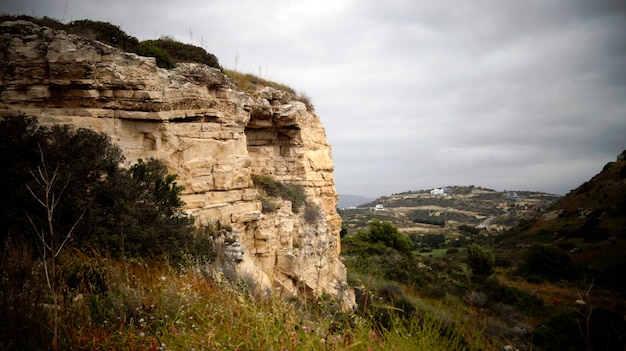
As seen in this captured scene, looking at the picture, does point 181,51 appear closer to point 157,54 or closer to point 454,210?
point 157,54

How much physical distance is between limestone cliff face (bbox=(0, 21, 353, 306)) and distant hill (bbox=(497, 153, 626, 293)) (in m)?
25.8

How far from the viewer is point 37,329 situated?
2.55 m

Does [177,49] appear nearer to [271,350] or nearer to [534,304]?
[271,350]

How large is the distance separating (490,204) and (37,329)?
130m

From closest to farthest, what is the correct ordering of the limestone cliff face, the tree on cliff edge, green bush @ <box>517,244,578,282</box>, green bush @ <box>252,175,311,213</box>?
the tree on cliff edge
the limestone cliff face
green bush @ <box>252,175,311,213</box>
green bush @ <box>517,244,578,282</box>

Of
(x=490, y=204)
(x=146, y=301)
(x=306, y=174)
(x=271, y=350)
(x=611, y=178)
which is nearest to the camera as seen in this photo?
(x=271, y=350)

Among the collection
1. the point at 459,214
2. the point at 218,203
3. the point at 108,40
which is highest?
the point at 108,40

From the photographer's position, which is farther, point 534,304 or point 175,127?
point 534,304

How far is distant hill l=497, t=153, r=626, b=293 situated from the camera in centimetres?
3206

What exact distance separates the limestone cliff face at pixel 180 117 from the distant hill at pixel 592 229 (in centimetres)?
2583

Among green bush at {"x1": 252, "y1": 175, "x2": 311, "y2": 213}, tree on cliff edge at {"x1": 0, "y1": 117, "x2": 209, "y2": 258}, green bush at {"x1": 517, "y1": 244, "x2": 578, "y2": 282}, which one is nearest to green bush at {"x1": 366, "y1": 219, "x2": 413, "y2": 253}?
green bush at {"x1": 517, "y1": 244, "x2": 578, "y2": 282}

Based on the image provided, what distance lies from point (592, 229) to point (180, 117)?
51090mm

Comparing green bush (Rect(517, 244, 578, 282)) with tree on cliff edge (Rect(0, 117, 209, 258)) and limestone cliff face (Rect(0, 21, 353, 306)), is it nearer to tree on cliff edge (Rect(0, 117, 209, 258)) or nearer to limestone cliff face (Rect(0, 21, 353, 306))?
limestone cliff face (Rect(0, 21, 353, 306))

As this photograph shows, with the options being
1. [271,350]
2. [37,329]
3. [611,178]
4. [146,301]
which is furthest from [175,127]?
[611,178]
